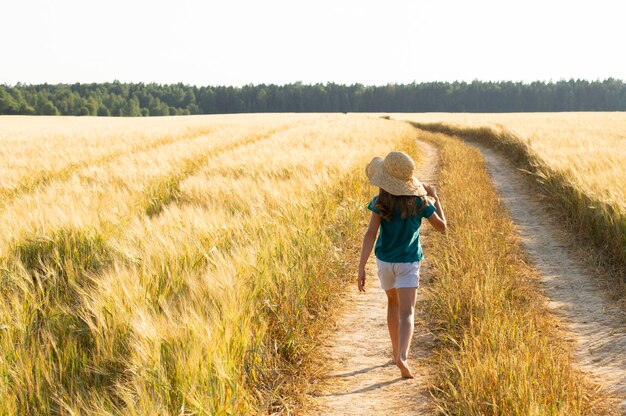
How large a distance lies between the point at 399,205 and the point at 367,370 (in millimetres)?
1046

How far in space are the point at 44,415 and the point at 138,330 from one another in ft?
1.62

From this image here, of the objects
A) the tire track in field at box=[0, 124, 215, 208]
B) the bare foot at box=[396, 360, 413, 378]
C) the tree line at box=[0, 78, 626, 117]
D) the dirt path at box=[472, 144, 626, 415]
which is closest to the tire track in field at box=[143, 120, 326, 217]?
the tire track in field at box=[0, 124, 215, 208]

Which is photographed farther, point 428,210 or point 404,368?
point 428,210

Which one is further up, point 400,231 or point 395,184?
point 395,184

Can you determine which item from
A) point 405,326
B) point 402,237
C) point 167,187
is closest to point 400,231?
point 402,237

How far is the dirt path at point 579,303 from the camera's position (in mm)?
3504

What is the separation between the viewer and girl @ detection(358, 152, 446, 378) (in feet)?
10.7

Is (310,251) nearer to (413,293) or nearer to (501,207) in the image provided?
(413,293)

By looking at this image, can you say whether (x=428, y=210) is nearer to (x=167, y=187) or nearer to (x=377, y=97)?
(x=167, y=187)

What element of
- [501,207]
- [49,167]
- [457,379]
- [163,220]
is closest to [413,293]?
[457,379]

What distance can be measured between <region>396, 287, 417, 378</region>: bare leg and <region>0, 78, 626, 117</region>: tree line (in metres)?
109

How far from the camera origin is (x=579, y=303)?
4684mm

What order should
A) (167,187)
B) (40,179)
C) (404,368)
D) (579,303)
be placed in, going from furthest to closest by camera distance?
(40,179)
(167,187)
(579,303)
(404,368)

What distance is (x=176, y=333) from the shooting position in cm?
241
